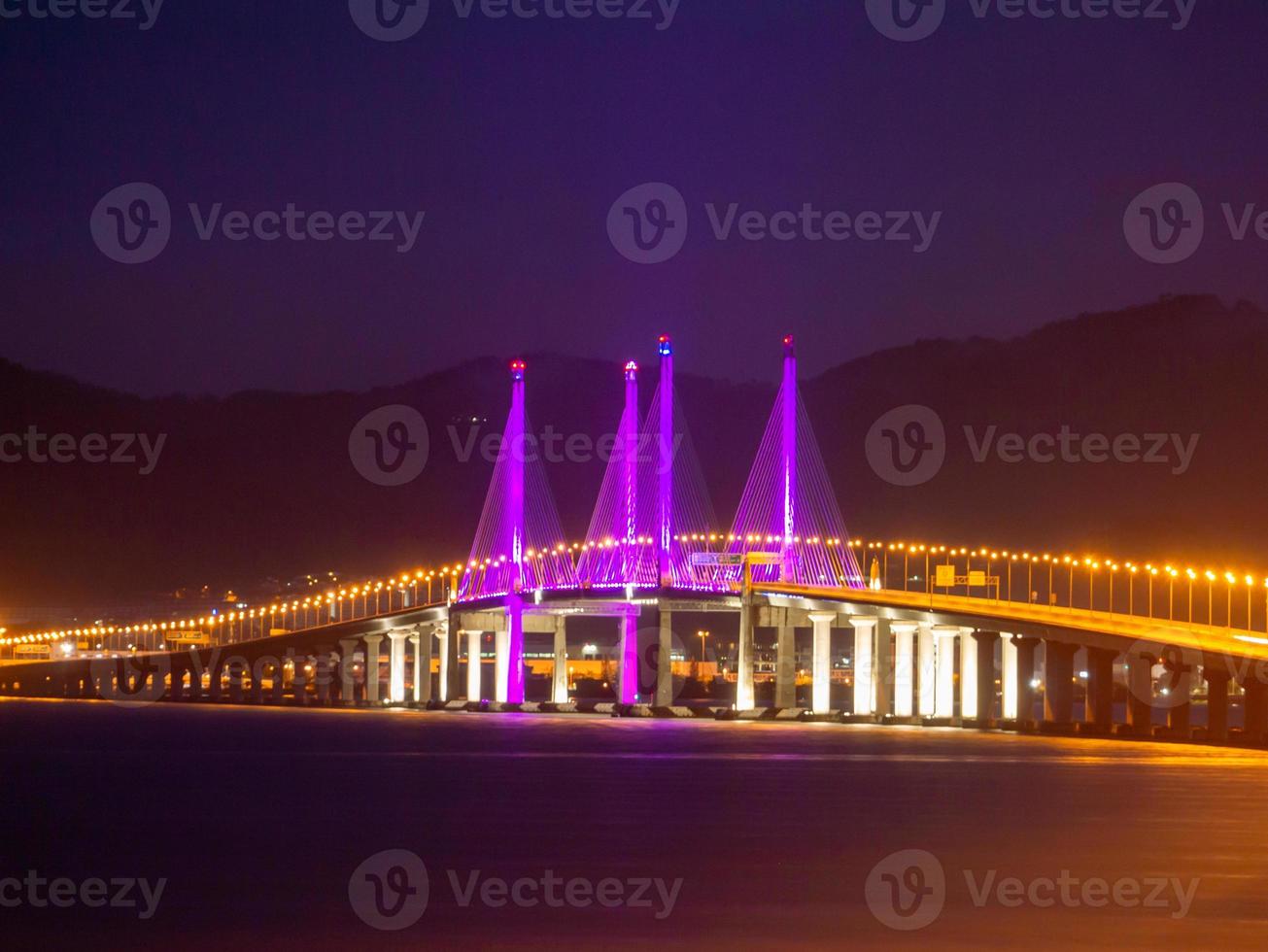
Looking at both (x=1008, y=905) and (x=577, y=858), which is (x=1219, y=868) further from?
(x=577, y=858)

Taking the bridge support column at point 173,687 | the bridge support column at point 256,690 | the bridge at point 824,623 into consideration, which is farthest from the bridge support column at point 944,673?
the bridge support column at point 173,687

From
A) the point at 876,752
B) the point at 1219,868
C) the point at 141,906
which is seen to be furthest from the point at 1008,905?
the point at 876,752

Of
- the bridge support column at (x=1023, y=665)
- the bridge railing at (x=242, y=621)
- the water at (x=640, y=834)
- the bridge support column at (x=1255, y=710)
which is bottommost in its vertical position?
the water at (x=640, y=834)

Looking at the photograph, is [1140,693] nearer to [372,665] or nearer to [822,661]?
[822,661]

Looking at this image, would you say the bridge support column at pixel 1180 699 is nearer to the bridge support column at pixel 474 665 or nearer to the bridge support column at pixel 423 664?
the bridge support column at pixel 474 665

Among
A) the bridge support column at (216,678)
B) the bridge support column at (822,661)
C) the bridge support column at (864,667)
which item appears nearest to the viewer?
the bridge support column at (822,661)

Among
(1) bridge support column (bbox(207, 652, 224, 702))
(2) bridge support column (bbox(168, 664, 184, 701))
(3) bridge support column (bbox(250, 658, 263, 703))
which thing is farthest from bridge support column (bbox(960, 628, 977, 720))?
(2) bridge support column (bbox(168, 664, 184, 701))
